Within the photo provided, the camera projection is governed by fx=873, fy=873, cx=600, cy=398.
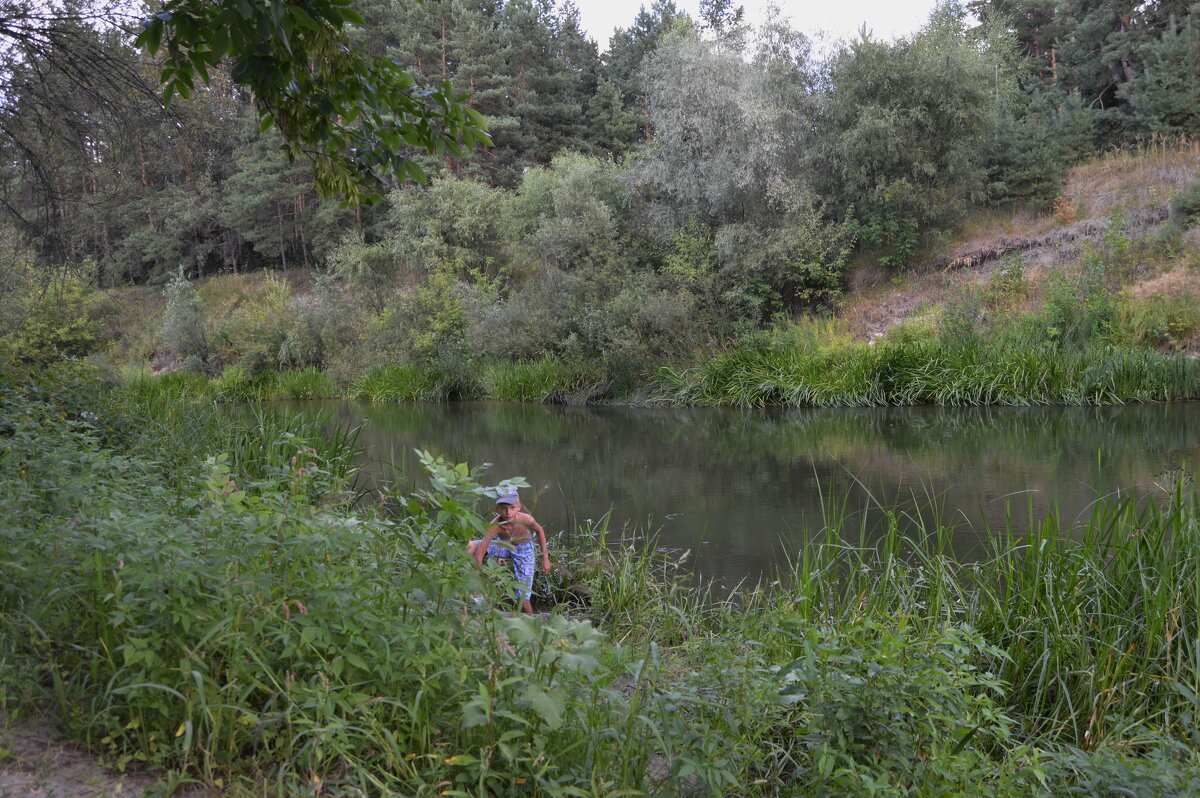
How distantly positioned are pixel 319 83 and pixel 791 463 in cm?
837

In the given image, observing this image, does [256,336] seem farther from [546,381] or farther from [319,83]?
[319,83]

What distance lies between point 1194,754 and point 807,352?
17388 mm

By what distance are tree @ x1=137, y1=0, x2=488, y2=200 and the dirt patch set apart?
1.98 meters

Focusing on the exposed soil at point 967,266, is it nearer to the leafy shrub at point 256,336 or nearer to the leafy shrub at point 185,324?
the leafy shrub at point 256,336

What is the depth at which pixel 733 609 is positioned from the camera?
16.6 ft

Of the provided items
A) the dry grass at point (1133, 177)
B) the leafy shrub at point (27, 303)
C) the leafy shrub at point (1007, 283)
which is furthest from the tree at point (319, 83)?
the dry grass at point (1133, 177)

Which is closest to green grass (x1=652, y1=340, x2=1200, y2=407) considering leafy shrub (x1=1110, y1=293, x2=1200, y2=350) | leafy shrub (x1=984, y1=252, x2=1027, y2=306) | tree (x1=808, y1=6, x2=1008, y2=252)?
→ leafy shrub (x1=1110, y1=293, x2=1200, y2=350)

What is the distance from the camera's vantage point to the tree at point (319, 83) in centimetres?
278

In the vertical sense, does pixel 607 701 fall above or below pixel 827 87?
below

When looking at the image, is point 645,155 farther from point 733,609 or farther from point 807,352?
point 733,609

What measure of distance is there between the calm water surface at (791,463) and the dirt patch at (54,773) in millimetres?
3432

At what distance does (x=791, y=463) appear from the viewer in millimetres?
10812

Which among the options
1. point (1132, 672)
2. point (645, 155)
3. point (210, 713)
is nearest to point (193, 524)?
point (210, 713)

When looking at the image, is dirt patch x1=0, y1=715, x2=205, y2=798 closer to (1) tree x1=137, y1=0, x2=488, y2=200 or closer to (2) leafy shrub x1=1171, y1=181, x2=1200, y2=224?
(1) tree x1=137, y1=0, x2=488, y2=200
